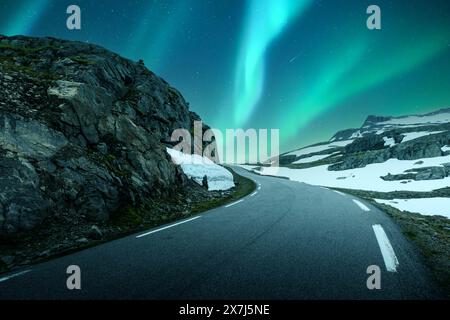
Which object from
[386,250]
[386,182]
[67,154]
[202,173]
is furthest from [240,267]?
[386,182]

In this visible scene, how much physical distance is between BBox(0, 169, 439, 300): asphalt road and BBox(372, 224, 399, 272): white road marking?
0.06 ft

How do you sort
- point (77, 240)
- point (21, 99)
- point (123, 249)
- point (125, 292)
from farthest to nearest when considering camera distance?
point (21, 99) → point (77, 240) → point (123, 249) → point (125, 292)

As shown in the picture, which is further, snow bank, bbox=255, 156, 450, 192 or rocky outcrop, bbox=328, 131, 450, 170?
rocky outcrop, bbox=328, 131, 450, 170

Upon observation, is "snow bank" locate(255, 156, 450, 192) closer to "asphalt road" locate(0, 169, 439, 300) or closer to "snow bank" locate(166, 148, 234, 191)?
"snow bank" locate(166, 148, 234, 191)

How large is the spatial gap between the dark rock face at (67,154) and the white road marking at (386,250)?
752 centimetres

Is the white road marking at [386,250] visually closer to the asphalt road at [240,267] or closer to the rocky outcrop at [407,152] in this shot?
the asphalt road at [240,267]

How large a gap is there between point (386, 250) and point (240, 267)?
286 centimetres

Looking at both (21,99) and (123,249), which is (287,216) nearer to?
(123,249)

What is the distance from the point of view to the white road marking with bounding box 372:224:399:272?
11.8 feet

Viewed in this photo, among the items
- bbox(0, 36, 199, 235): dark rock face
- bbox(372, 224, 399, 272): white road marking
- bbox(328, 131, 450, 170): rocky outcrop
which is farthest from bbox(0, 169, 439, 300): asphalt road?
bbox(328, 131, 450, 170): rocky outcrop

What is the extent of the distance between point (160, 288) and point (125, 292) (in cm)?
45

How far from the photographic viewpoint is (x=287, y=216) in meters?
7.79

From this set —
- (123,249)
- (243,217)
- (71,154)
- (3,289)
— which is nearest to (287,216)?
(243,217)

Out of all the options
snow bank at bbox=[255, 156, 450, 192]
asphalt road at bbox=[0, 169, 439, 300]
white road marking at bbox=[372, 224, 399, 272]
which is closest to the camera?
asphalt road at bbox=[0, 169, 439, 300]
